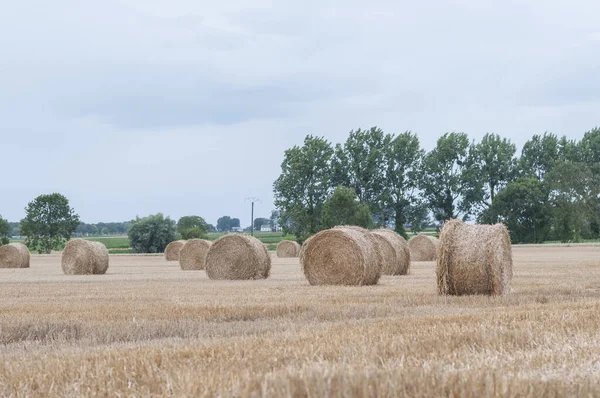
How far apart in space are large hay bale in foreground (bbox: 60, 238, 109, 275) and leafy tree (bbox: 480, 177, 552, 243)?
147ft

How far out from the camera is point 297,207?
214 ft

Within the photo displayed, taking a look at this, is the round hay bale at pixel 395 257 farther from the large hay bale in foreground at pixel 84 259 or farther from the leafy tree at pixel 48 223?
the leafy tree at pixel 48 223

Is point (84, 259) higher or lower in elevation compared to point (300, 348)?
higher

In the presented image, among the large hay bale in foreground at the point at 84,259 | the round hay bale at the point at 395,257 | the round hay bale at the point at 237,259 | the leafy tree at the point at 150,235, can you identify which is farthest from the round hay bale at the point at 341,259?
the leafy tree at the point at 150,235

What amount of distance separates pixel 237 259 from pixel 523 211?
51347 millimetres

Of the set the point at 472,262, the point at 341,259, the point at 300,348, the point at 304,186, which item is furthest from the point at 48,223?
the point at 300,348

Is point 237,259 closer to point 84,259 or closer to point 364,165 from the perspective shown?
point 84,259

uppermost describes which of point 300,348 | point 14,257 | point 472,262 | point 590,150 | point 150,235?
point 590,150

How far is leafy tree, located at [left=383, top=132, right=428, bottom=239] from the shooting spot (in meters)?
66.6

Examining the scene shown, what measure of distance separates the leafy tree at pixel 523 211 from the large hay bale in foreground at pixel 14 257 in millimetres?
41928

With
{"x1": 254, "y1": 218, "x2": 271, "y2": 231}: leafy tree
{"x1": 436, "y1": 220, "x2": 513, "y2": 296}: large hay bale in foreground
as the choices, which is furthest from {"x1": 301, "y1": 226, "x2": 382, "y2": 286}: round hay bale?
{"x1": 254, "y1": 218, "x2": 271, "y2": 231}: leafy tree

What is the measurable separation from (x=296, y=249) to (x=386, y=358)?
40.8 metres

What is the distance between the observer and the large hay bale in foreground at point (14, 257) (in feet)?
114

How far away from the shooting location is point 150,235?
227 feet
